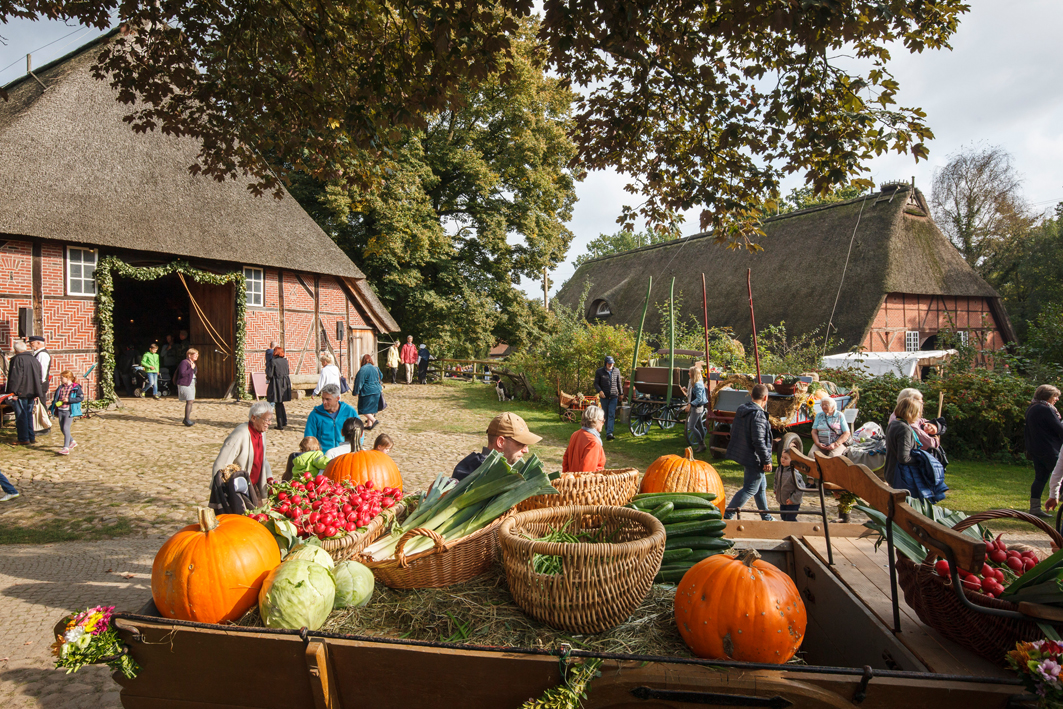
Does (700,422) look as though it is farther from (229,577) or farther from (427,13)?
(229,577)

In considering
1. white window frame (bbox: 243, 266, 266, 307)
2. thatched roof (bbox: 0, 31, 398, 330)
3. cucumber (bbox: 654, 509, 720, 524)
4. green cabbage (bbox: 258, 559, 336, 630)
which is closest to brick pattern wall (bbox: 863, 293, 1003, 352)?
thatched roof (bbox: 0, 31, 398, 330)

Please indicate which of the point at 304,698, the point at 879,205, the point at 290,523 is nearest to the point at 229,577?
the point at 290,523

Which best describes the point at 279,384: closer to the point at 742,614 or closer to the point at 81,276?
the point at 81,276

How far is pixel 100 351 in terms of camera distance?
14047 mm

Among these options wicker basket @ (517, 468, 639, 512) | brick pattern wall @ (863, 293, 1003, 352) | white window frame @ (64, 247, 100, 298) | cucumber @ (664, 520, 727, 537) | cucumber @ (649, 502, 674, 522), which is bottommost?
cucumber @ (664, 520, 727, 537)

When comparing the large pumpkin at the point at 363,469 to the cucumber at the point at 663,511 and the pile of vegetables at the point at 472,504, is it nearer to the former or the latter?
the pile of vegetables at the point at 472,504

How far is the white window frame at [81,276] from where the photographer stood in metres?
13.5

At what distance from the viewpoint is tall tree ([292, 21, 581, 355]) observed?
2384 cm

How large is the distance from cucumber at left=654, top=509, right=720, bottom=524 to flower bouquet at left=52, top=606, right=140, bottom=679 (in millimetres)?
2279

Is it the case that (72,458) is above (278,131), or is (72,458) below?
below

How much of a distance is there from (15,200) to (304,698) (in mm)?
15732

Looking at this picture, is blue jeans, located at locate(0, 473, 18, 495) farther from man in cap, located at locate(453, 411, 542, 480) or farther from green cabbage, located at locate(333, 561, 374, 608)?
green cabbage, located at locate(333, 561, 374, 608)

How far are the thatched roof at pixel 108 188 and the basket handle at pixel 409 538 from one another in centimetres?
1474

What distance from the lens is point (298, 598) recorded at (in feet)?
7.08
